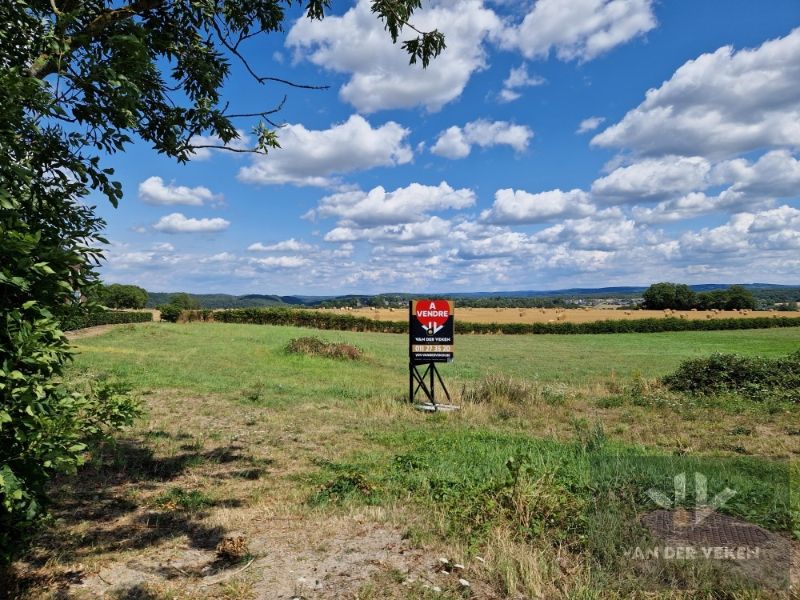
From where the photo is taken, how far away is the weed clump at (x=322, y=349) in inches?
1095

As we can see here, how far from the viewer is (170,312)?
58875mm

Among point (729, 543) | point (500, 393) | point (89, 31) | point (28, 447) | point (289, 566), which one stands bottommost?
point (500, 393)

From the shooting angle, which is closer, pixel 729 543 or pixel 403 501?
pixel 729 543

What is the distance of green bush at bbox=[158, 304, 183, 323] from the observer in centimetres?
5872

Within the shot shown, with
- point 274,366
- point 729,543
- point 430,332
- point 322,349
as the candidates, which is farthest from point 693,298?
point 729,543

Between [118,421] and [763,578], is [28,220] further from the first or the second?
[763,578]

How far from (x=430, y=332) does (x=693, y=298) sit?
95.7 meters

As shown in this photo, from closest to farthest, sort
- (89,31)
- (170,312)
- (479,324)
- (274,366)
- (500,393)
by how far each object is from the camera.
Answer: (89,31) → (500,393) → (274,366) → (170,312) → (479,324)

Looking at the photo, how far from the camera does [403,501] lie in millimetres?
6523

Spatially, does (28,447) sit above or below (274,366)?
above

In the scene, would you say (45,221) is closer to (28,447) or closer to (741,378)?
(28,447)

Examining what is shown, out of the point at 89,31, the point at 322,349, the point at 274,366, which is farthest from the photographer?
the point at 322,349

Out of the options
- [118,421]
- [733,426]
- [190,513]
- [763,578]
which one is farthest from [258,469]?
[733,426]

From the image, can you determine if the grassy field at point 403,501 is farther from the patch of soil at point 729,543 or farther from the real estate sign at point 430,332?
the real estate sign at point 430,332
